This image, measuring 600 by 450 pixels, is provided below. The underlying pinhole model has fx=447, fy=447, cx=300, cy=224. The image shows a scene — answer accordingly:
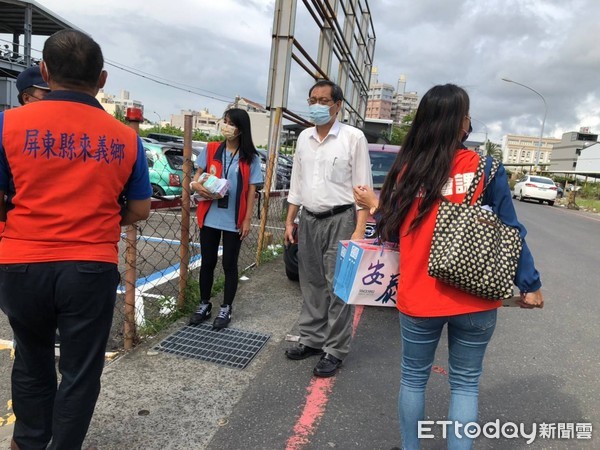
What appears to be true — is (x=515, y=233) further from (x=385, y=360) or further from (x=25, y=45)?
(x=25, y=45)

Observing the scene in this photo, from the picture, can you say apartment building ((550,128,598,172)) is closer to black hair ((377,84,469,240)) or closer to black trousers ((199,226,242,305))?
black trousers ((199,226,242,305))

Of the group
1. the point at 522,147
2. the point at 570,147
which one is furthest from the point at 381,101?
the point at 522,147

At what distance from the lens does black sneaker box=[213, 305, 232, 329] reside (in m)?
3.70

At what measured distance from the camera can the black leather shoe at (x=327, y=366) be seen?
3049 mm

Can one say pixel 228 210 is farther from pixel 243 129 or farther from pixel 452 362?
pixel 452 362

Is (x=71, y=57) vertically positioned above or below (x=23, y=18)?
below

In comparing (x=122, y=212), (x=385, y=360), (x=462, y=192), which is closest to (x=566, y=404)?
(x=385, y=360)

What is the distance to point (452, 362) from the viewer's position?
1939 mm

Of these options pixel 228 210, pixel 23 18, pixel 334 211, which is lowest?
pixel 228 210

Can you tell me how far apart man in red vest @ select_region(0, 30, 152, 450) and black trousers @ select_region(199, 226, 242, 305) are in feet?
5.94

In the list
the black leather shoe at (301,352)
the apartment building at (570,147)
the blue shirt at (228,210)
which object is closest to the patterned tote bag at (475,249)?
the black leather shoe at (301,352)

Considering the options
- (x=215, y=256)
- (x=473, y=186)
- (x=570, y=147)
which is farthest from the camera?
(x=570, y=147)

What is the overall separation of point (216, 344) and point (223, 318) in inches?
12.9

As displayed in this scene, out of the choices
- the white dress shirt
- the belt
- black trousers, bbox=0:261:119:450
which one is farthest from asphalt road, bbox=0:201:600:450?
the white dress shirt
